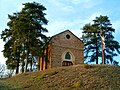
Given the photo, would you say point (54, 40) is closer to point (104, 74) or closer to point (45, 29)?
point (45, 29)

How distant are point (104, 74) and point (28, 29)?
1485 cm

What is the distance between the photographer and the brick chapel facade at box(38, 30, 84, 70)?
38.2 meters

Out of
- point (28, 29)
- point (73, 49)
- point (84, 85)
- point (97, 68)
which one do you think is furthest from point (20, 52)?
point (84, 85)

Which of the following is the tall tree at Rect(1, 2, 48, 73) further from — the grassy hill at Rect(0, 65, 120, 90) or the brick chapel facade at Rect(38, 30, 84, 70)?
the grassy hill at Rect(0, 65, 120, 90)

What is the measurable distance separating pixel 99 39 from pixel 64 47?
740cm

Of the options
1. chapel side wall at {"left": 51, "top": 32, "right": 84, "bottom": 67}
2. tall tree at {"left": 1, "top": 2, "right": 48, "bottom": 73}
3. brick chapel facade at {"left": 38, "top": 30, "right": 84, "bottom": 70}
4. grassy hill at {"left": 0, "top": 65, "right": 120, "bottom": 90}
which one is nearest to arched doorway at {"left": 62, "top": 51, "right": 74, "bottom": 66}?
brick chapel facade at {"left": 38, "top": 30, "right": 84, "bottom": 70}

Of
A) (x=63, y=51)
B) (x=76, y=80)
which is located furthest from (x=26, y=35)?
(x=76, y=80)

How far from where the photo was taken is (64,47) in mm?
39531

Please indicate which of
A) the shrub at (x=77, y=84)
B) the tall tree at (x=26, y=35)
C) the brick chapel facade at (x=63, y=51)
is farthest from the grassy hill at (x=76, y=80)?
the brick chapel facade at (x=63, y=51)

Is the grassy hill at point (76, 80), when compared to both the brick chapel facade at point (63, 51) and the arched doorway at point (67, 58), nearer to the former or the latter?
the brick chapel facade at point (63, 51)

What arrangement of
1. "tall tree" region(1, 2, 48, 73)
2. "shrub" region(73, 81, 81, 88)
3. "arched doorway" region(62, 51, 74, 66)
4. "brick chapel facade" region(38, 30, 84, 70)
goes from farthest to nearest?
"arched doorway" region(62, 51, 74, 66) < "brick chapel facade" region(38, 30, 84, 70) < "tall tree" region(1, 2, 48, 73) < "shrub" region(73, 81, 81, 88)

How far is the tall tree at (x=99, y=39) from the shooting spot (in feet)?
141

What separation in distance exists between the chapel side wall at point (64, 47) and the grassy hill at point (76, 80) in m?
10.7

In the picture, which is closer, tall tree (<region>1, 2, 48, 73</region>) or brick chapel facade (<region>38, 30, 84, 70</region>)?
tall tree (<region>1, 2, 48, 73</region>)
